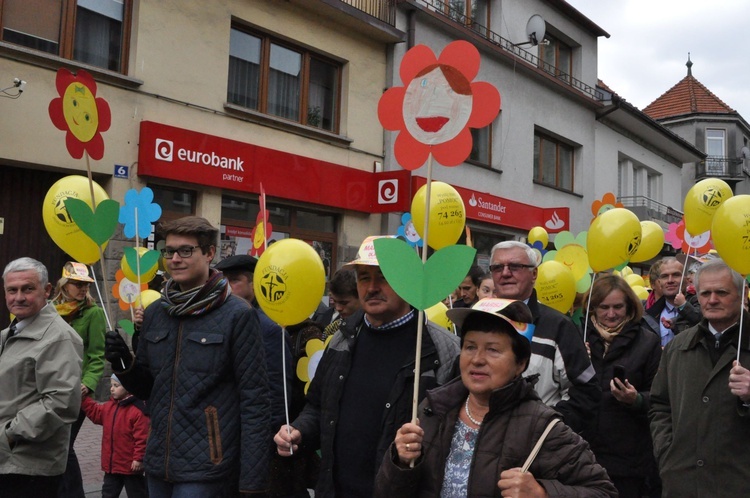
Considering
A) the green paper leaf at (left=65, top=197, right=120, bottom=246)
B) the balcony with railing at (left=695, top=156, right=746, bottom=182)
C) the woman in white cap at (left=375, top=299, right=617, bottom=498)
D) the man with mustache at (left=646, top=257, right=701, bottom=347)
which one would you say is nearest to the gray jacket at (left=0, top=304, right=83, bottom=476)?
the green paper leaf at (left=65, top=197, right=120, bottom=246)

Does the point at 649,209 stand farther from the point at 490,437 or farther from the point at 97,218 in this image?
the point at 490,437

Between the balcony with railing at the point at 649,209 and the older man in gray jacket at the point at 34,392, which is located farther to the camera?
the balcony with railing at the point at 649,209

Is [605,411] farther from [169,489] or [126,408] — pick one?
[126,408]

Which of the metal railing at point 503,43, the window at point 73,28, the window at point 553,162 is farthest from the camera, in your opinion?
the window at point 553,162

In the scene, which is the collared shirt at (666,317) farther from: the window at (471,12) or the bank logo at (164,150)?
the window at (471,12)

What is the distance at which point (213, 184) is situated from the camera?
999 cm

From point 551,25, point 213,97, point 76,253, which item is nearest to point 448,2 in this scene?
point 551,25

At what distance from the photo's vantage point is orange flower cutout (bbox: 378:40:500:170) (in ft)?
9.46

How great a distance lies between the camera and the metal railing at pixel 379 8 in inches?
494

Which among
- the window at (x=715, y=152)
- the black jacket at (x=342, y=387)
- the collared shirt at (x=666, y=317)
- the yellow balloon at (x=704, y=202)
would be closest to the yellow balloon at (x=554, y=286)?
the collared shirt at (x=666, y=317)

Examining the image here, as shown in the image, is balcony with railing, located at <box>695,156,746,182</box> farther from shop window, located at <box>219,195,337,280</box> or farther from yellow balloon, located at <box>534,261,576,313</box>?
yellow balloon, located at <box>534,261,576,313</box>

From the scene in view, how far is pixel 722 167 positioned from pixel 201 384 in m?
39.6

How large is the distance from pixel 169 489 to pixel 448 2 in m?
13.7

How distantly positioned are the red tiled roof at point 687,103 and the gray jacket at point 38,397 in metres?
36.7
